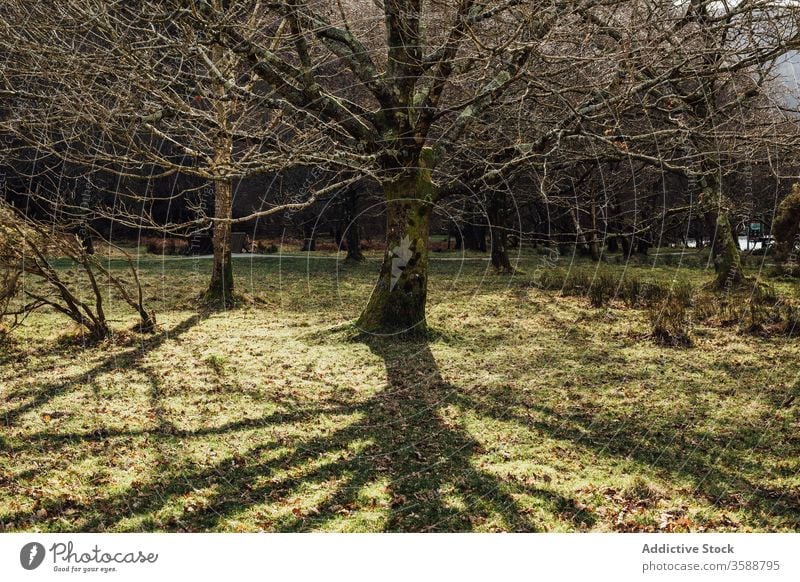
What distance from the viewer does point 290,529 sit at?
15.9 ft

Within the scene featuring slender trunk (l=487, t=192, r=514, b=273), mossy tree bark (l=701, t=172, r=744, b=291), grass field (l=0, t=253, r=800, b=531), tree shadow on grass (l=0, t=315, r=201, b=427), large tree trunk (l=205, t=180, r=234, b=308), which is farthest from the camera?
slender trunk (l=487, t=192, r=514, b=273)

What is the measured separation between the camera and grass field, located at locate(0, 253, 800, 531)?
515 centimetres

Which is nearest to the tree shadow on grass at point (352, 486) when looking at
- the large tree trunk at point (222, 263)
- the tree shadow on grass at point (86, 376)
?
the tree shadow on grass at point (86, 376)

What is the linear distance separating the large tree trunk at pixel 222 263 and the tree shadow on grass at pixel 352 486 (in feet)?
26.1

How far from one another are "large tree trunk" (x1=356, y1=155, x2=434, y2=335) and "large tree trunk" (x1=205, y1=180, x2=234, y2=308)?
483cm

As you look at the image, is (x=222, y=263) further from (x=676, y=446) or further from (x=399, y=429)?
(x=676, y=446)

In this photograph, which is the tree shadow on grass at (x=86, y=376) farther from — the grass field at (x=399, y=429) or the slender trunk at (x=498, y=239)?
the slender trunk at (x=498, y=239)

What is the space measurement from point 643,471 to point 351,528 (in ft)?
8.72

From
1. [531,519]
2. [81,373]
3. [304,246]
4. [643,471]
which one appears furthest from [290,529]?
[304,246]

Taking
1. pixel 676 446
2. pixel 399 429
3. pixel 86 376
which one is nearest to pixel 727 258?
pixel 676 446

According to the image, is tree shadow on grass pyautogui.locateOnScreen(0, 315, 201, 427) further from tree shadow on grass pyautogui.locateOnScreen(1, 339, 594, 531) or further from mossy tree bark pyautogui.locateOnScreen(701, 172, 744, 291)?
mossy tree bark pyautogui.locateOnScreen(701, 172, 744, 291)

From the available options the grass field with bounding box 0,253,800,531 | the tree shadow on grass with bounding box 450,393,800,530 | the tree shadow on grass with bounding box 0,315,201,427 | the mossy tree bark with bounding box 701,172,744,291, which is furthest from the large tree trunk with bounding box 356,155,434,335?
the mossy tree bark with bounding box 701,172,744,291

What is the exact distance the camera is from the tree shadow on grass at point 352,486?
5012 mm

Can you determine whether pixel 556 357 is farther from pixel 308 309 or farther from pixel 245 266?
pixel 245 266
